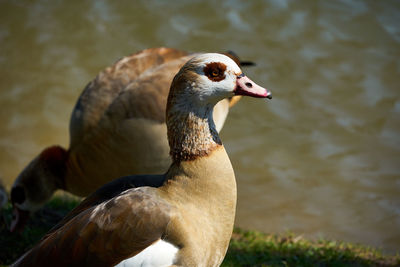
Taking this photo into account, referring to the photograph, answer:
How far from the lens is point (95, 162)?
15.6ft

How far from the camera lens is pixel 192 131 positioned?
2.94 m

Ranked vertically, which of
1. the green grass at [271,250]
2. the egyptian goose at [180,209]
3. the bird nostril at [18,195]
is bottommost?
the green grass at [271,250]

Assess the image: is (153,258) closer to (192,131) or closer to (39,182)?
(192,131)

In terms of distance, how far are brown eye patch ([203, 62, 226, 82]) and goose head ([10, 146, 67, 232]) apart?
262 centimetres

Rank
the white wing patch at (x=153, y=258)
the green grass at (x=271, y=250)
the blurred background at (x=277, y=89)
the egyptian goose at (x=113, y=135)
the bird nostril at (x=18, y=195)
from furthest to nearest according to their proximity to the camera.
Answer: the blurred background at (x=277, y=89)
the bird nostril at (x=18, y=195)
the egyptian goose at (x=113, y=135)
the green grass at (x=271, y=250)
the white wing patch at (x=153, y=258)

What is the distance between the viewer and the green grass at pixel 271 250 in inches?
170

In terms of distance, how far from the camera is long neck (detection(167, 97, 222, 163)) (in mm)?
2932

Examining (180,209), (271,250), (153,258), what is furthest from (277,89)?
(153,258)

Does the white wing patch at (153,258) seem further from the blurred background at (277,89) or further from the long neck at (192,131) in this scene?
the blurred background at (277,89)

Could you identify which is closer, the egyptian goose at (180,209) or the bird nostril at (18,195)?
the egyptian goose at (180,209)

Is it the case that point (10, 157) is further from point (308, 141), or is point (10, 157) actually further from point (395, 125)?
point (395, 125)

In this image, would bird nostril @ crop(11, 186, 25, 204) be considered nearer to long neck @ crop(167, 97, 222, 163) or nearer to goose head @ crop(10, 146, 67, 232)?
goose head @ crop(10, 146, 67, 232)

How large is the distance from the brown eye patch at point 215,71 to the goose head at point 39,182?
262 cm

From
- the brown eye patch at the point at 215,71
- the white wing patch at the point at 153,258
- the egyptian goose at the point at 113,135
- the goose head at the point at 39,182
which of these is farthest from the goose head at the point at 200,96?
the goose head at the point at 39,182
